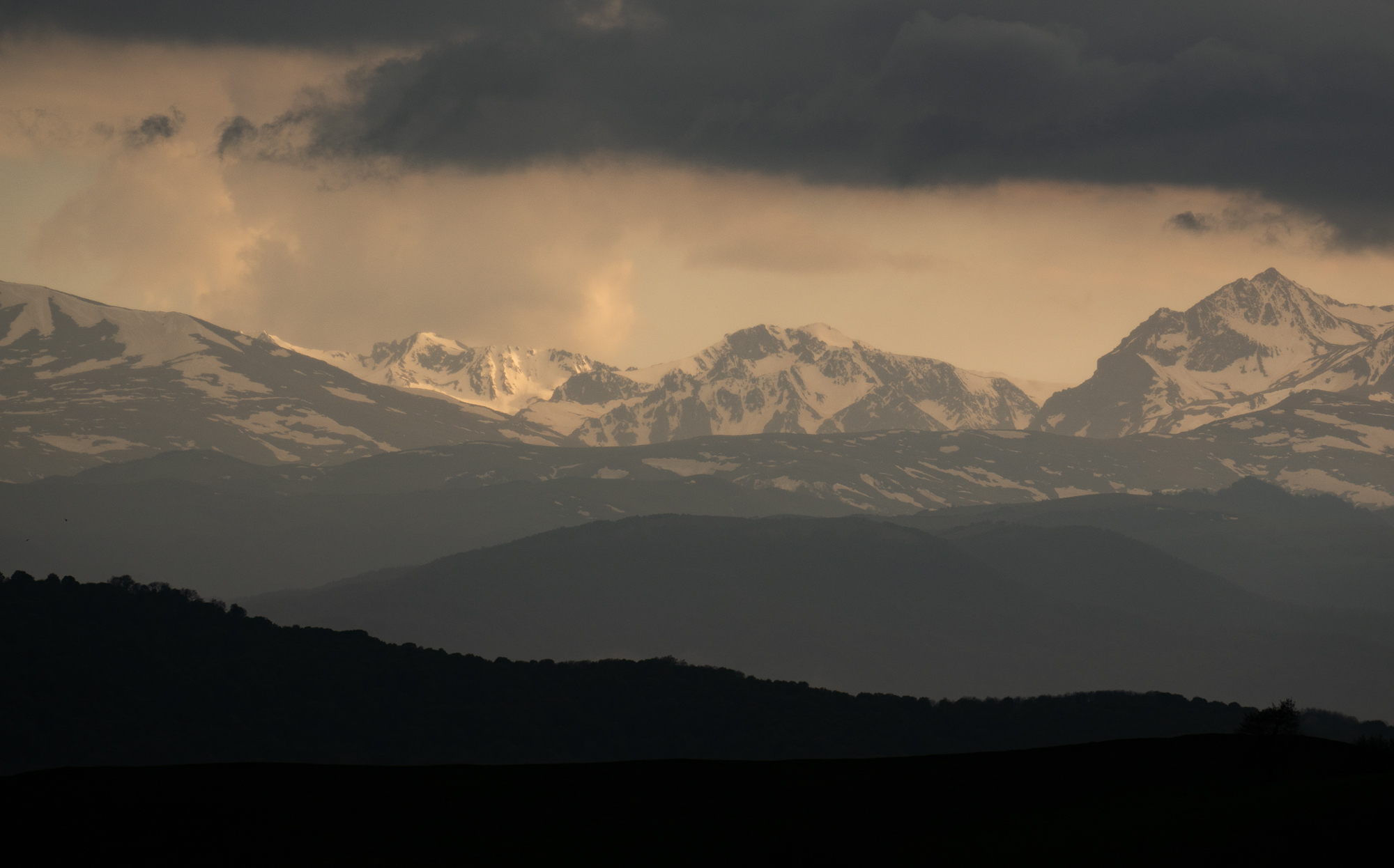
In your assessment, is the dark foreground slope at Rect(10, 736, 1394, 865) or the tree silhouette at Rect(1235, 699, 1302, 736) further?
the tree silhouette at Rect(1235, 699, 1302, 736)

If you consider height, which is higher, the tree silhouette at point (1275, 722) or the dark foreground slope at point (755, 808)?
the tree silhouette at point (1275, 722)

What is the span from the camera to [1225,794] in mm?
95625

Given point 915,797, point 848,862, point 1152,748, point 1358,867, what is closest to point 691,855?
point 848,862

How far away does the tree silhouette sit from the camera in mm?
109062

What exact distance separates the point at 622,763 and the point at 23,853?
4793 centimetres

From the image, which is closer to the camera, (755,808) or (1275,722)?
(755,808)

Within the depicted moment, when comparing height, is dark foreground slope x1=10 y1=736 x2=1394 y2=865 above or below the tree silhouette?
below

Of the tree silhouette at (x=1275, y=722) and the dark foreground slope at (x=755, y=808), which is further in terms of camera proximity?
the tree silhouette at (x=1275, y=722)

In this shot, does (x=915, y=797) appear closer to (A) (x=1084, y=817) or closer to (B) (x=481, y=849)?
(A) (x=1084, y=817)

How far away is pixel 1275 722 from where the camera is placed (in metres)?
109

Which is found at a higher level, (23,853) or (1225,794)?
(1225,794)

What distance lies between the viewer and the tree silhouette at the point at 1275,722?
10906cm

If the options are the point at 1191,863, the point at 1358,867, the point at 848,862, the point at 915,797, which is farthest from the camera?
the point at 915,797

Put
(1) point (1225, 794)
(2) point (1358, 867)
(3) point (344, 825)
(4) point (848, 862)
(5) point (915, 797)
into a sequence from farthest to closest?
(5) point (915, 797) → (3) point (344, 825) → (1) point (1225, 794) → (4) point (848, 862) → (2) point (1358, 867)
